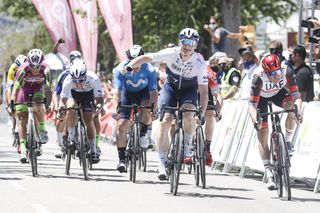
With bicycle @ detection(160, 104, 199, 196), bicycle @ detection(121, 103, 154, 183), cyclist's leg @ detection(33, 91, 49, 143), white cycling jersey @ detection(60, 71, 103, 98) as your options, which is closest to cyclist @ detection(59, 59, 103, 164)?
white cycling jersey @ detection(60, 71, 103, 98)

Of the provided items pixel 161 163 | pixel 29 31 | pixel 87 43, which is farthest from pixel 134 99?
pixel 29 31

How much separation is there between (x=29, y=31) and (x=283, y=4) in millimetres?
44293

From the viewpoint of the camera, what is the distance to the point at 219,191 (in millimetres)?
15344

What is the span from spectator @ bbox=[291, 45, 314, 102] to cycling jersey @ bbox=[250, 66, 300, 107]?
3081 mm

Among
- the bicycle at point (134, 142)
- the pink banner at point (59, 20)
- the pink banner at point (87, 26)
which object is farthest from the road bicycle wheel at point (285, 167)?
the pink banner at point (59, 20)

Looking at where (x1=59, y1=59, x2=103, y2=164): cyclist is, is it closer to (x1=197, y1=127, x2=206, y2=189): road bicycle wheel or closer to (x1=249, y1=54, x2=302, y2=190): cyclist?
(x1=197, y1=127, x2=206, y2=189): road bicycle wheel

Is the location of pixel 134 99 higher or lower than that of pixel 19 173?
higher

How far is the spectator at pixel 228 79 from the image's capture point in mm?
22047

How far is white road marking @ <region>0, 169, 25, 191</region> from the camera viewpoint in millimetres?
15005

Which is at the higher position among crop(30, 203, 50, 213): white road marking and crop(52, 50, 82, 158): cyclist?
crop(52, 50, 82, 158): cyclist

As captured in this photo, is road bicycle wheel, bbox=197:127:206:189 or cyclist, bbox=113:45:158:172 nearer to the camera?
road bicycle wheel, bbox=197:127:206:189

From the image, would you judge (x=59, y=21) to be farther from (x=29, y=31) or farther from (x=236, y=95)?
(x=29, y=31)

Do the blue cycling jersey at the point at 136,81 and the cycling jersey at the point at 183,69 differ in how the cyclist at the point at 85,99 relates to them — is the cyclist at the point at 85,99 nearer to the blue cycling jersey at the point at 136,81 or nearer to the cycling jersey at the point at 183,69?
the blue cycling jersey at the point at 136,81

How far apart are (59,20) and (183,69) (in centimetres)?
1805
